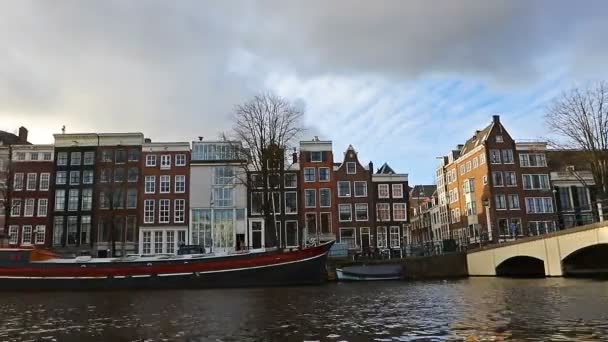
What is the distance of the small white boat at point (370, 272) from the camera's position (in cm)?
5250

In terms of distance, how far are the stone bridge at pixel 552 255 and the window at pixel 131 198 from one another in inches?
1730

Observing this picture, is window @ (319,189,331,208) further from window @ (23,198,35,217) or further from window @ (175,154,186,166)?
window @ (23,198,35,217)

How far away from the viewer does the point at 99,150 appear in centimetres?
7119

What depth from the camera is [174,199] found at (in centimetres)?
6950

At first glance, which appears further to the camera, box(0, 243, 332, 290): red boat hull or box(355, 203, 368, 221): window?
box(355, 203, 368, 221): window

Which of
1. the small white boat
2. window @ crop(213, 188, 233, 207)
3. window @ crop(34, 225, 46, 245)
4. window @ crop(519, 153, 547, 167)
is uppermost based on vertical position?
window @ crop(519, 153, 547, 167)

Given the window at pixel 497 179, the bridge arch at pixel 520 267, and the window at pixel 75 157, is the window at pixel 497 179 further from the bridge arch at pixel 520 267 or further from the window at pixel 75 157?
the window at pixel 75 157

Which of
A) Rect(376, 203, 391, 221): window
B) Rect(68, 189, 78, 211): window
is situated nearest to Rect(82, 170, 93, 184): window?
Rect(68, 189, 78, 211): window

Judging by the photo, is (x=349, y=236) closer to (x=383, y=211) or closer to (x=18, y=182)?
(x=383, y=211)

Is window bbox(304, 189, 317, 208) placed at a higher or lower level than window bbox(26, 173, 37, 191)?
lower

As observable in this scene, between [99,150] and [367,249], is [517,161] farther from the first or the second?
[99,150]

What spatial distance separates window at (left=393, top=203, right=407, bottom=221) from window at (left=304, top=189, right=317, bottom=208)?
449 inches

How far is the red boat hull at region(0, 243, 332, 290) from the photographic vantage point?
4125cm

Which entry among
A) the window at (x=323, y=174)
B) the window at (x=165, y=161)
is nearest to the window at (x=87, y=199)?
the window at (x=165, y=161)
